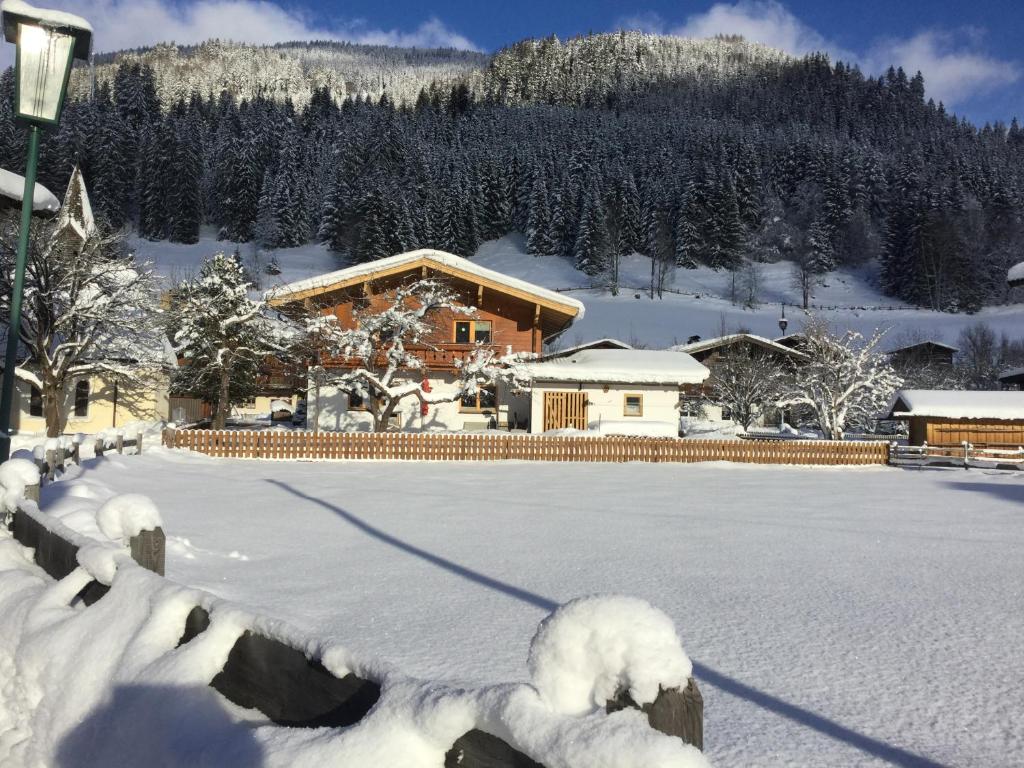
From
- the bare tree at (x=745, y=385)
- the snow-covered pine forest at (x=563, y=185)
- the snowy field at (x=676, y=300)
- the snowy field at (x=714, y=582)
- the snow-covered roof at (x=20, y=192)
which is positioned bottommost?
the snowy field at (x=714, y=582)

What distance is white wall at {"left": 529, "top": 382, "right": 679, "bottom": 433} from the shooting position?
28.6 metres

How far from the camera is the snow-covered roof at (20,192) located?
29.9 ft

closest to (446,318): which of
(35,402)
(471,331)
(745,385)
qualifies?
(471,331)

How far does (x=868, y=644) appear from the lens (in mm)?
5234

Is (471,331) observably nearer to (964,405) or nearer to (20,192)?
(964,405)

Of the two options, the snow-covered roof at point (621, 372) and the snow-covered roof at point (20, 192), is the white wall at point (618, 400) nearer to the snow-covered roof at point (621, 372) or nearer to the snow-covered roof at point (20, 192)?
the snow-covered roof at point (621, 372)

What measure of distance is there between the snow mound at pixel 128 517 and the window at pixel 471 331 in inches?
1028

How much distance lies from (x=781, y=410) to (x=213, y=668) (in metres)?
44.0

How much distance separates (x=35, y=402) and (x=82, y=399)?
1.55 meters

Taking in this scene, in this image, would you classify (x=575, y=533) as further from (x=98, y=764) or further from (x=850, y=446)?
(x=850, y=446)

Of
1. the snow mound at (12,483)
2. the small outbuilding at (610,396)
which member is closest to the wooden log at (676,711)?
the snow mound at (12,483)

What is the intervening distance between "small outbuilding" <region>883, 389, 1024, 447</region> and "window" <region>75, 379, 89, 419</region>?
31.1m

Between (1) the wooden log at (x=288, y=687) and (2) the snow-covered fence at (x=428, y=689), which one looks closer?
(2) the snow-covered fence at (x=428, y=689)

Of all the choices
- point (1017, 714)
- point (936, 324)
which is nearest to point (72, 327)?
point (1017, 714)
